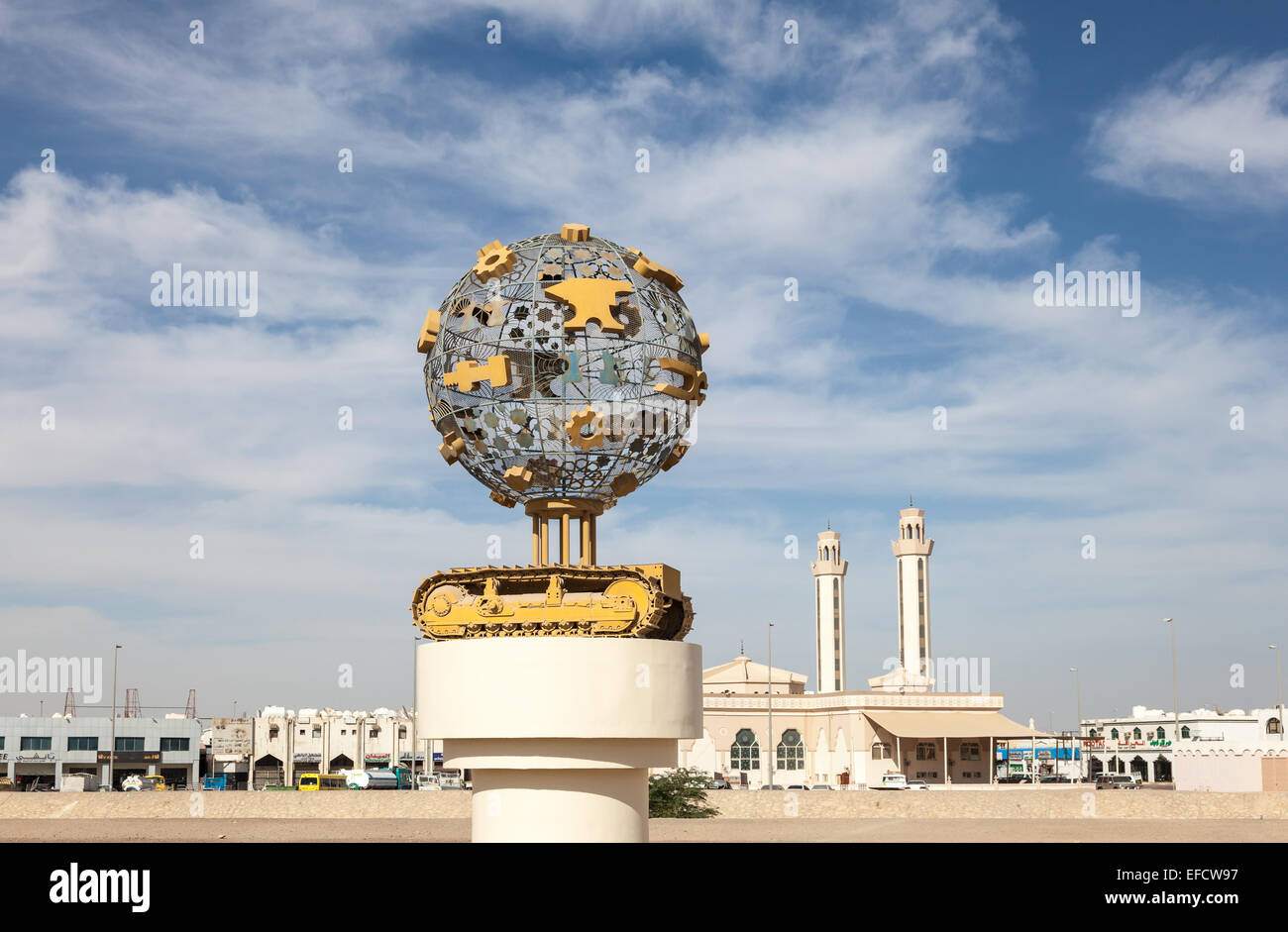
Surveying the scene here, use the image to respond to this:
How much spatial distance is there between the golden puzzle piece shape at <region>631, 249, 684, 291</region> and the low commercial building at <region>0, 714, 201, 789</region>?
235 ft

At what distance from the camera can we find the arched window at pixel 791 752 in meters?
76.8

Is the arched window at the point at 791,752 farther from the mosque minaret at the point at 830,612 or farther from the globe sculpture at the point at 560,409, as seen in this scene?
the globe sculpture at the point at 560,409

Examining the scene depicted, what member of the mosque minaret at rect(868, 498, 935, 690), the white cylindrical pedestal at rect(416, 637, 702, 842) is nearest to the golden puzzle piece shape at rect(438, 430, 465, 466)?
the white cylindrical pedestal at rect(416, 637, 702, 842)

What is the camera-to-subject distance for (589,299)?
50.8 feet

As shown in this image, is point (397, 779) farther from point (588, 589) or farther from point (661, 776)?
point (588, 589)

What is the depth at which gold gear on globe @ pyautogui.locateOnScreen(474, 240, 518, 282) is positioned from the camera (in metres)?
15.9

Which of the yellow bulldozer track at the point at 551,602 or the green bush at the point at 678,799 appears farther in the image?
the green bush at the point at 678,799

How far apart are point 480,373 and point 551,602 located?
2798 mm

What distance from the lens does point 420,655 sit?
51.0 ft

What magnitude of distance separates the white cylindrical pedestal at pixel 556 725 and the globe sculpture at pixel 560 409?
0.53 metres

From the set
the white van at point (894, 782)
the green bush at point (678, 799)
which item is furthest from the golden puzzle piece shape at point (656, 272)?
the white van at point (894, 782)

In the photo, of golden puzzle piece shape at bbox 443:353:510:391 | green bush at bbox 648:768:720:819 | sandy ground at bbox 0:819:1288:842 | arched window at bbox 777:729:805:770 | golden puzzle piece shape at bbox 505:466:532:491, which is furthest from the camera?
arched window at bbox 777:729:805:770

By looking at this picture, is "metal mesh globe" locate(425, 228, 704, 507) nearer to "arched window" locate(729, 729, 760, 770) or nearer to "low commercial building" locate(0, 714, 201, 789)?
"arched window" locate(729, 729, 760, 770)

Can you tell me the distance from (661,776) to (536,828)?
98.7ft
